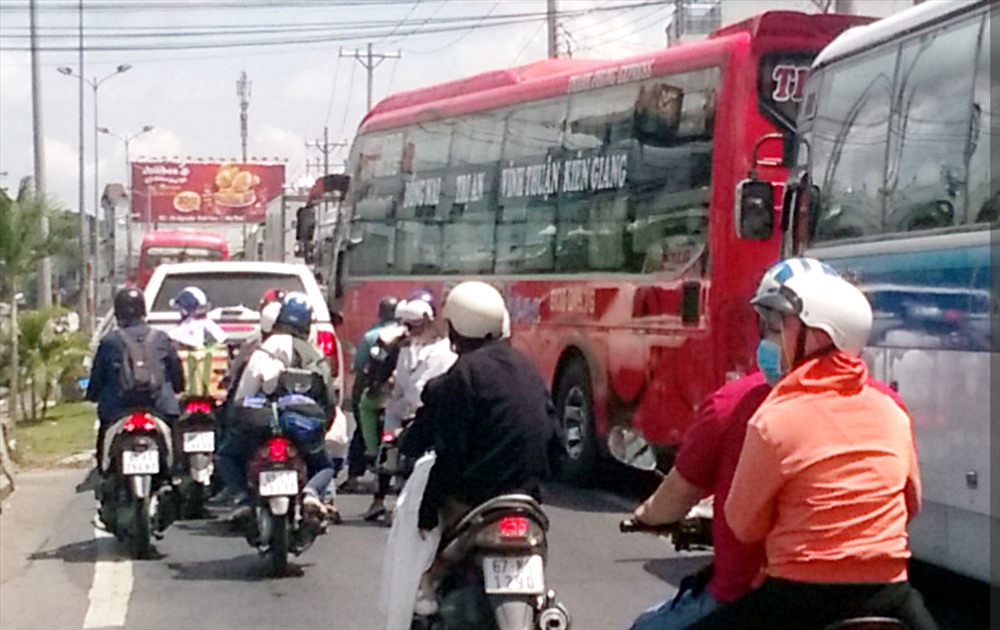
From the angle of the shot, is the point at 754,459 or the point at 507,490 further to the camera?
the point at 507,490

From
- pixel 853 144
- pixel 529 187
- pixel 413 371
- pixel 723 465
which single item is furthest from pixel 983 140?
pixel 529 187

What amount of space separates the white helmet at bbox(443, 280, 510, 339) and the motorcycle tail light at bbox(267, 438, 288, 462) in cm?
346

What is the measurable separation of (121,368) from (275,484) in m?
1.59

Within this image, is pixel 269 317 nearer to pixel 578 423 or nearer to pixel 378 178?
pixel 578 423

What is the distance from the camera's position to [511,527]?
6637 mm

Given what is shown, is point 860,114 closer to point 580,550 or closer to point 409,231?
point 580,550

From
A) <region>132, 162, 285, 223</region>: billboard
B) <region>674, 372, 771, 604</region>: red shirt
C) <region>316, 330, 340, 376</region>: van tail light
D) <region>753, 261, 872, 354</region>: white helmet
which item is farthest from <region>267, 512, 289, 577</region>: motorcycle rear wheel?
<region>132, 162, 285, 223</region>: billboard

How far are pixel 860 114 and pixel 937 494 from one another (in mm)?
2529

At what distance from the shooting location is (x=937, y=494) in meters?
8.67

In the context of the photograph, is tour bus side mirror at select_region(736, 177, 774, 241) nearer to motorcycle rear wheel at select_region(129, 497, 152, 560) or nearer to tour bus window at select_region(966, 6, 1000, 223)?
tour bus window at select_region(966, 6, 1000, 223)

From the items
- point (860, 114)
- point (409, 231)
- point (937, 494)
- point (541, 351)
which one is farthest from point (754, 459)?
point (409, 231)

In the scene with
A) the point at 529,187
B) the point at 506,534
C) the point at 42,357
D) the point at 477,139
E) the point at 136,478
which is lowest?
the point at 42,357

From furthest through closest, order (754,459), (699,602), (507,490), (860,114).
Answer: (860,114) < (507,490) < (699,602) < (754,459)

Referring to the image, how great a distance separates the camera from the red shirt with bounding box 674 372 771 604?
15.9 ft
